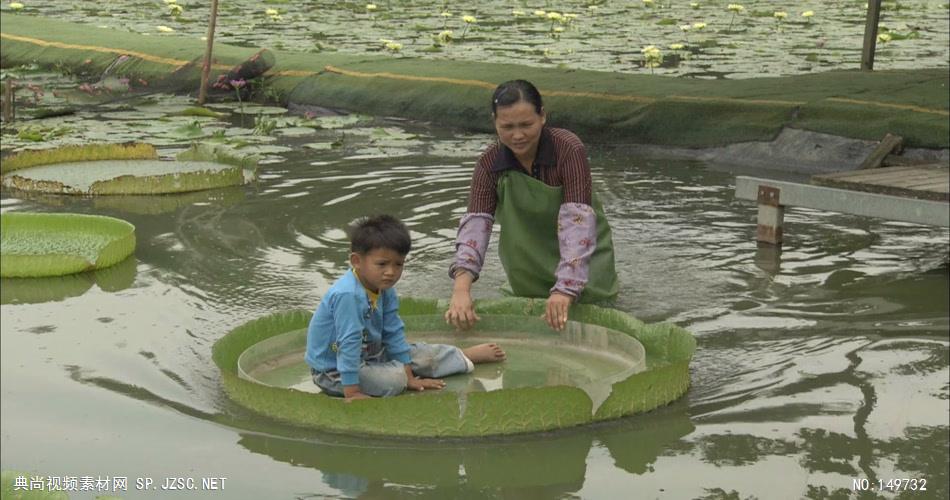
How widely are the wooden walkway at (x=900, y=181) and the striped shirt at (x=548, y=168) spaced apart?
169 centimetres

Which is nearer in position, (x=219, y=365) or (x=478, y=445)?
(x=478, y=445)

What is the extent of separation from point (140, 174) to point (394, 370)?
4171 mm

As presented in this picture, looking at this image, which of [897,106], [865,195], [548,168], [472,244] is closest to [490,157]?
[548,168]

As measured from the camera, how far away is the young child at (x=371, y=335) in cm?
385

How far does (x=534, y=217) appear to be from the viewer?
4887 millimetres

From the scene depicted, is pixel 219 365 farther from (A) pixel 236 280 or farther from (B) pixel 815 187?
(B) pixel 815 187

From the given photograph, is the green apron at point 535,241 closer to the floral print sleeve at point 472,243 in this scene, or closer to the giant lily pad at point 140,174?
the floral print sleeve at point 472,243

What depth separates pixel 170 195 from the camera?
7.62m

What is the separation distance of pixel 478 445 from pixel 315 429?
47 centimetres

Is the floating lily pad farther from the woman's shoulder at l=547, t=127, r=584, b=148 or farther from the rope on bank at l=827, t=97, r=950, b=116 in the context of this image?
the rope on bank at l=827, t=97, r=950, b=116

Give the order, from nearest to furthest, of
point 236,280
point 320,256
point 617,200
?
point 236,280, point 320,256, point 617,200

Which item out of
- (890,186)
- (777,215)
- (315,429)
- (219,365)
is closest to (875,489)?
(315,429)

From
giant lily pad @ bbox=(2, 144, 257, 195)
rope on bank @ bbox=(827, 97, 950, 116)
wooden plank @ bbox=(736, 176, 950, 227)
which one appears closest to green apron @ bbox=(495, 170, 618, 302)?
wooden plank @ bbox=(736, 176, 950, 227)

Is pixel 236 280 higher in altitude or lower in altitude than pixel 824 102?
lower
